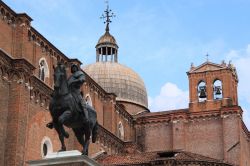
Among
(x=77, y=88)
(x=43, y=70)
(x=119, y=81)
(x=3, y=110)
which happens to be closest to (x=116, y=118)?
(x=119, y=81)

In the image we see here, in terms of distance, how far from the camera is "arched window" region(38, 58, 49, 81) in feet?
92.0

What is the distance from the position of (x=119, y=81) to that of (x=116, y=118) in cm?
768

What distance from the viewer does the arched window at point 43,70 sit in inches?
1104

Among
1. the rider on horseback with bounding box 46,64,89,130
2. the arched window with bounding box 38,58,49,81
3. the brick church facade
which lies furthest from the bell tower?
the rider on horseback with bounding box 46,64,89,130

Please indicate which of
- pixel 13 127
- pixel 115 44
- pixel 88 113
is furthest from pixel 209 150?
pixel 88 113

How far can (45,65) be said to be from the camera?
28531 millimetres

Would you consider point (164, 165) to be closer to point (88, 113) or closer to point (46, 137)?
point (46, 137)

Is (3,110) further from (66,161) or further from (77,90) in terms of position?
(66,161)

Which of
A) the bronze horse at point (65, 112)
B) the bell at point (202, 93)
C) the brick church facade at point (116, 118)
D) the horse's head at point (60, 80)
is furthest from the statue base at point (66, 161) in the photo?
the bell at point (202, 93)

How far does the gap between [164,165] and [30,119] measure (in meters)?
8.33

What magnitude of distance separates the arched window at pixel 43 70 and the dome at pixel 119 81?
14905 mm

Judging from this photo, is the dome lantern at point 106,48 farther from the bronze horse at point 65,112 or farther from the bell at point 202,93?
the bronze horse at point 65,112

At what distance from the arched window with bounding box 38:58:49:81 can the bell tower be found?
45.7 feet

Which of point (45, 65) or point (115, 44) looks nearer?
point (45, 65)
